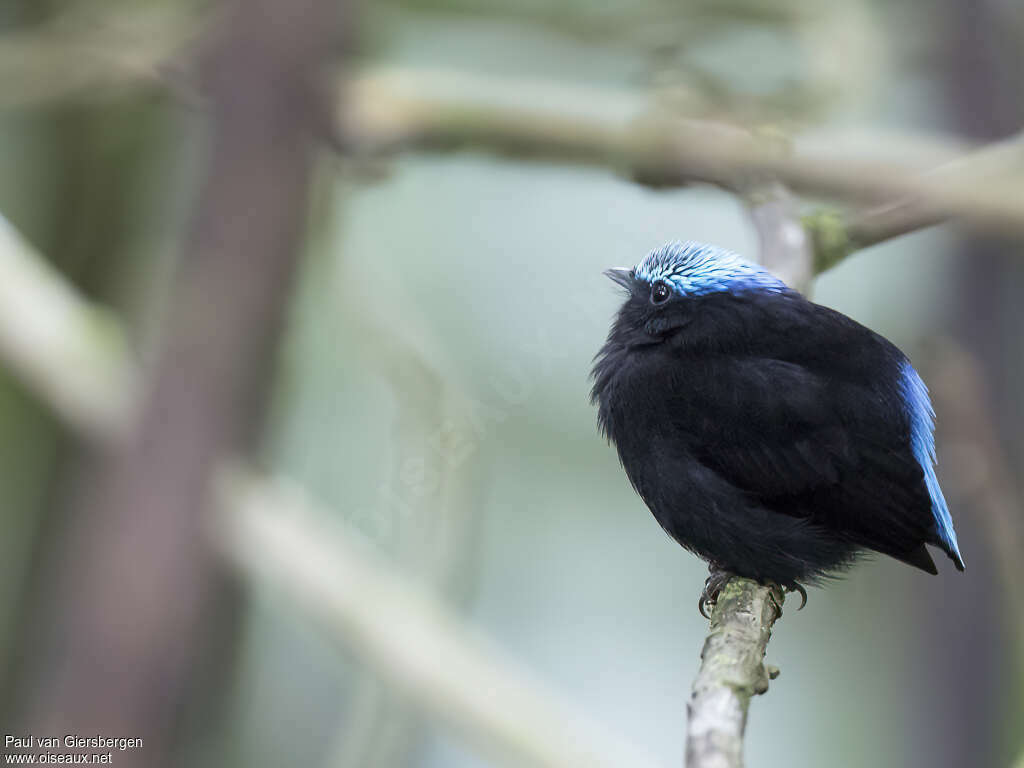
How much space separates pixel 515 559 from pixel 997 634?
2.46 meters

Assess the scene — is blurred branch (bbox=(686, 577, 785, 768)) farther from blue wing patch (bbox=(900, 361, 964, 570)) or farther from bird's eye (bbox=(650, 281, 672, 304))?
bird's eye (bbox=(650, 281, 672, 304))

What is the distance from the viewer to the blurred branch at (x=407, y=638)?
2.57 m

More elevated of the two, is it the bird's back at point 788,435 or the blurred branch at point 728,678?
the bird's back at point 788,435

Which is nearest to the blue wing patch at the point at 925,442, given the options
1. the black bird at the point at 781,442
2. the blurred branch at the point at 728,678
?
the black bird at the point at 781,442

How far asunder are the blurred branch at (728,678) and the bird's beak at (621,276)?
3.64 feet

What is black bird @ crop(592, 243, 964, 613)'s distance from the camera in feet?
10.3

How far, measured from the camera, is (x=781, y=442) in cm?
316

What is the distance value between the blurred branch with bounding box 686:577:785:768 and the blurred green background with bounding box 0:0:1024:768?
→ 87 cm

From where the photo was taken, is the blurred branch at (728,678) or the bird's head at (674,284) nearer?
the blurred branch at (728,678)

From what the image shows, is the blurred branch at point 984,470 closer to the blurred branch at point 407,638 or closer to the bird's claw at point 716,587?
the bird's claw at point 716,587

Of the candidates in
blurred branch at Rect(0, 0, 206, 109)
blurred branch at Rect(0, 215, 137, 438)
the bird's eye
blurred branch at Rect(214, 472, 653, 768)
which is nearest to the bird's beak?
the bird's eye

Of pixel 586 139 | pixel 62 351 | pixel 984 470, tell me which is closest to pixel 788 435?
pixel 984 470

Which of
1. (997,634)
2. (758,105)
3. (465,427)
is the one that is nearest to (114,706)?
(465,427)

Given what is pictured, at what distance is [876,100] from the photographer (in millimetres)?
4961
